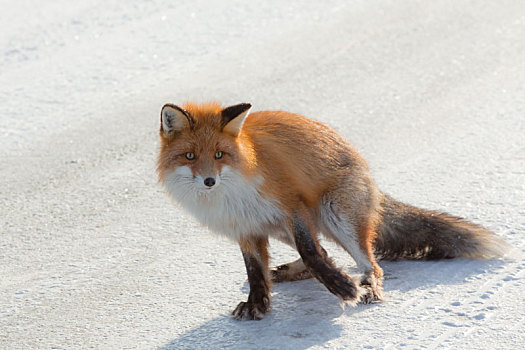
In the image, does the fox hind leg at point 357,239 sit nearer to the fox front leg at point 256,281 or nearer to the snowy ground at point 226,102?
the snowy ground at point 226,102

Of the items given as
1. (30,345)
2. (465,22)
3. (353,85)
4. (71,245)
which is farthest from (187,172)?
(465,22)

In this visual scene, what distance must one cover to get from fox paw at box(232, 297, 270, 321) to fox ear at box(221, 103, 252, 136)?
3.42 ft

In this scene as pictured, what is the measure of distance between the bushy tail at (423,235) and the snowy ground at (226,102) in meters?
0.11

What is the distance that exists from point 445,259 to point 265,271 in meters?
1.29

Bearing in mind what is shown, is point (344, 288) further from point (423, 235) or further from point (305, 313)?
point (423, 235)

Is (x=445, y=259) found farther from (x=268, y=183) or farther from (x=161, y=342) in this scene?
(x=161, y=342)

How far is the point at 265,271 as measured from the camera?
468 cm

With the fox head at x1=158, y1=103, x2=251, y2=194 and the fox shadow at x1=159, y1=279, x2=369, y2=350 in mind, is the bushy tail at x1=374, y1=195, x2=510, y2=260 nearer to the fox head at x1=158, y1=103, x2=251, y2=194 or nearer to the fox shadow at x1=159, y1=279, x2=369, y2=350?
the fox shadow at x1=159, y1=279, x2=369, y2=350

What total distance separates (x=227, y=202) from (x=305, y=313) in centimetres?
84

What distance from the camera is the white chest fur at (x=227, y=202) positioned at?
4301mm

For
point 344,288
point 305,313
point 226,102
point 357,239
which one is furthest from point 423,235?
point 226,102

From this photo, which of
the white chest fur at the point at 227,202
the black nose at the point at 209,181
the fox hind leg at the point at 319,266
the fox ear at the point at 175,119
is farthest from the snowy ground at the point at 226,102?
the fox ear at the point at 175,119

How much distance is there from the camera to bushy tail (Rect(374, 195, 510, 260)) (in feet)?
16.2

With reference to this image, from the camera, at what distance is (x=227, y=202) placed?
4359 millimetres
